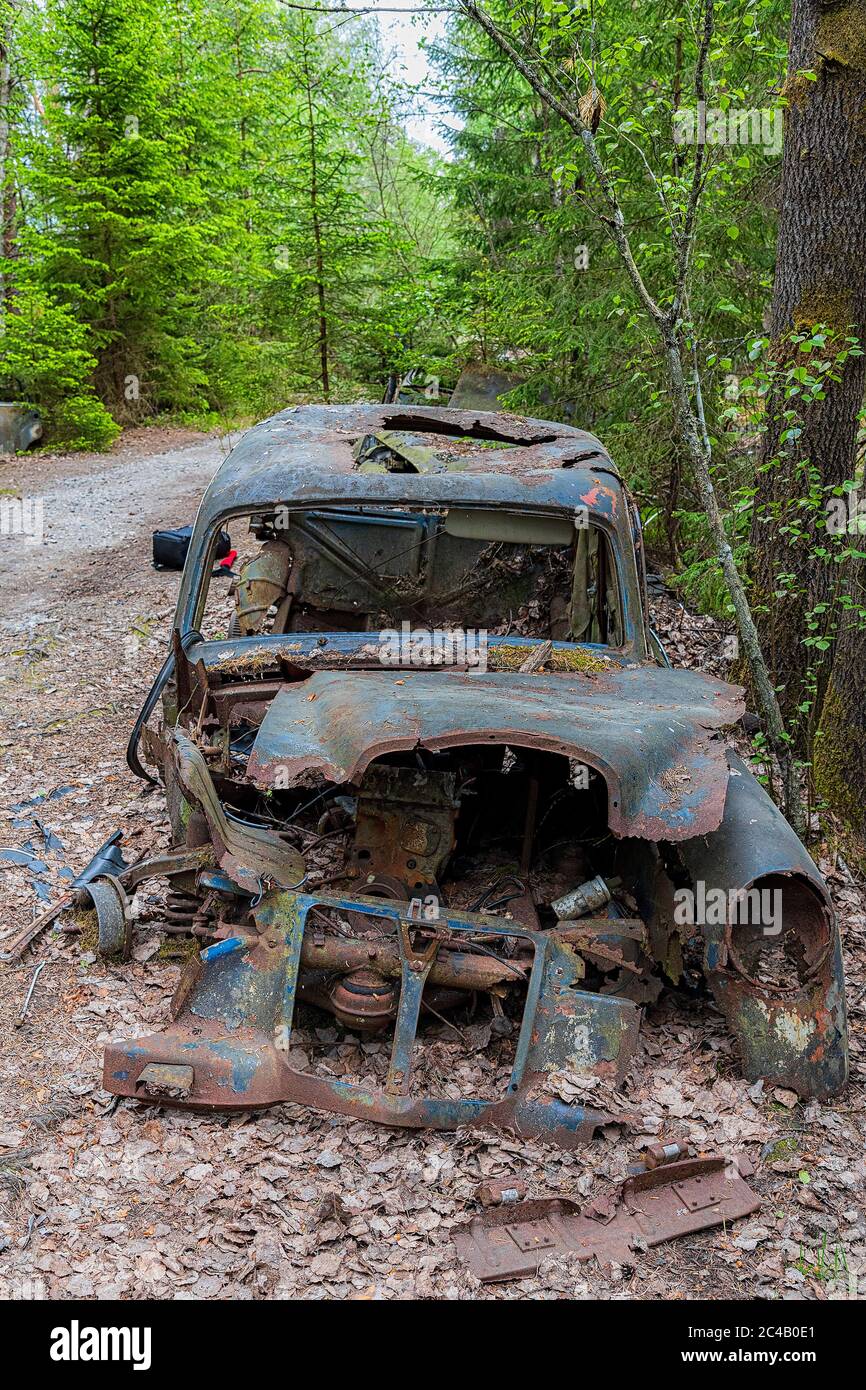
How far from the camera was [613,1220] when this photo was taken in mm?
2795

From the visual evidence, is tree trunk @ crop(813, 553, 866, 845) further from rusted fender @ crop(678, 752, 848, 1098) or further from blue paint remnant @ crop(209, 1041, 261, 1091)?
blue paint remnant @ crop(209, 1041, 261, 1091)

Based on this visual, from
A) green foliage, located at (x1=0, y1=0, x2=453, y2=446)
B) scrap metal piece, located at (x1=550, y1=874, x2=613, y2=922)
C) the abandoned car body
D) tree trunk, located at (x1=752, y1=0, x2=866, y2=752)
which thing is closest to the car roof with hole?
the abandoned car body

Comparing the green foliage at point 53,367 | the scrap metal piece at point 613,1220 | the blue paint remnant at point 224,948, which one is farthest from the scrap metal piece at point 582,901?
the green foliage at point 53,367

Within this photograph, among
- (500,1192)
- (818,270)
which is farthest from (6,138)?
(500,1192)

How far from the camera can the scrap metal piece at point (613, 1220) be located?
2.68 metres

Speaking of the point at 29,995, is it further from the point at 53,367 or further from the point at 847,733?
the point at 53,367

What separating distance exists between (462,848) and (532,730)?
3.55 feet

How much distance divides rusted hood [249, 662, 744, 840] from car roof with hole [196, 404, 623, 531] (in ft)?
3.14

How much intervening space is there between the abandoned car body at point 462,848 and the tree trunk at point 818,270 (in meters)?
0.78

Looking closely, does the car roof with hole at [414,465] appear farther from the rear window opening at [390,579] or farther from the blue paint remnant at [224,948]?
the blue paint remnant at [224,948]

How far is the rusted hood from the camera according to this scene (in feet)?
9.98

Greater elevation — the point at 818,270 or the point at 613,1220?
the point at 818,270

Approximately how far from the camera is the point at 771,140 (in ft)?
17.8

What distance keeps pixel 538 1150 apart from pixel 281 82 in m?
20.0
